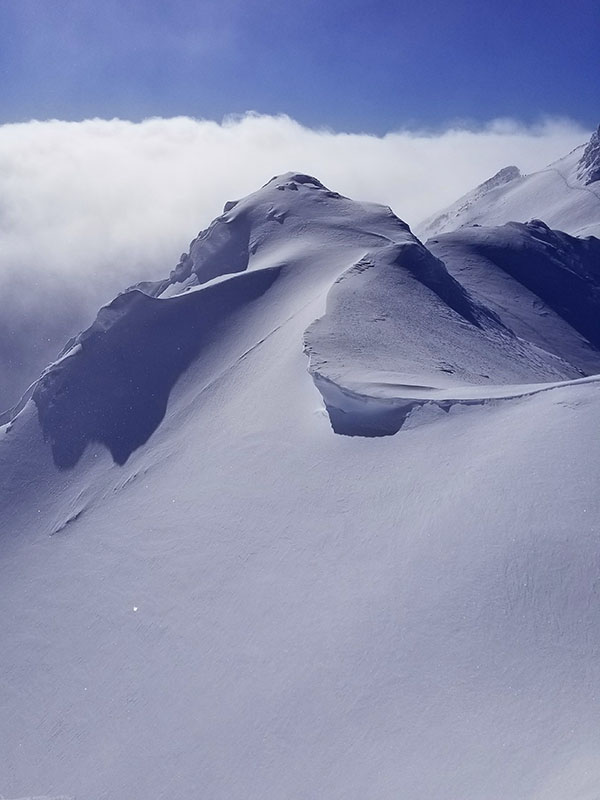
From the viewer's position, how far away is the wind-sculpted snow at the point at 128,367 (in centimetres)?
2441

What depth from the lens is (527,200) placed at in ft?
220

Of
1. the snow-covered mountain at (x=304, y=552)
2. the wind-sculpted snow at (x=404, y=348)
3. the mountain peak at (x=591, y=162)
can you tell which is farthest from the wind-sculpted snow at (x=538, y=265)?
the mountain peak at (x=591, y=162)

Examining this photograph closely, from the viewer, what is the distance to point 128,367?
26.6 meters

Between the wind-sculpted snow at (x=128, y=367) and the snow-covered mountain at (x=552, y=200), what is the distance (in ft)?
112

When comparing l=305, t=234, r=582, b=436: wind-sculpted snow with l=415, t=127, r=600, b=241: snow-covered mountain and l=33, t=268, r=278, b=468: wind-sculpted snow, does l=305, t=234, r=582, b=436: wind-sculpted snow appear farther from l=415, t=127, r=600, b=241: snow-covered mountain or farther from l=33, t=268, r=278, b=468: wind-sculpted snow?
l=415, t=127, r=600, b=241: snow-covered mountain

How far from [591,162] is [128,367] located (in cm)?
5482

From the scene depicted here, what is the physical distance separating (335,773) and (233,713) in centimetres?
250

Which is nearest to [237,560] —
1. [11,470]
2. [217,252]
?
[11,470]

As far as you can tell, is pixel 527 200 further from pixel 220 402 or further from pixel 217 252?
pixel 220 402

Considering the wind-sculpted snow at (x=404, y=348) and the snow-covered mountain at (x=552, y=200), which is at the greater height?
the snow-covered mountain at (x=552, y=200)

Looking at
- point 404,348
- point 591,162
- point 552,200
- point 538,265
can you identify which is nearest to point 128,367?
point 404,348

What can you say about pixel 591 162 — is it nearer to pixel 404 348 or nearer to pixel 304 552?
pixel 404 348

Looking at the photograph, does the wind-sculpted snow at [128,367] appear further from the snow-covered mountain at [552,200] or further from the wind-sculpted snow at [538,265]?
the snow-covered mountain at [552,200]

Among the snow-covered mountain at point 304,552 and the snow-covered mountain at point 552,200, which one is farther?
the snow-covered mountain at point 552,200
